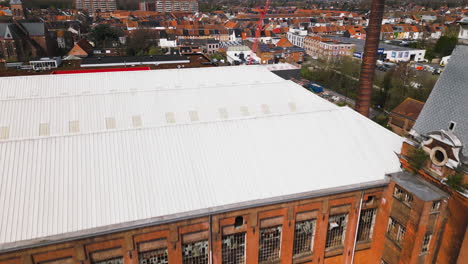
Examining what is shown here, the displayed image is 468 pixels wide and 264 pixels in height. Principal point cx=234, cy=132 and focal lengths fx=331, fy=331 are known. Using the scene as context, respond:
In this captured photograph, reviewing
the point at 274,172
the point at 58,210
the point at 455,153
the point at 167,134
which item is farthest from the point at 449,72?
the point at 58,210

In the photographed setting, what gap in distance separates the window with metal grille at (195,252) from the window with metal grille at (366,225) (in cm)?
1075

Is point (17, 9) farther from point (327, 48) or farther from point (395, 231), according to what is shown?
point (395, 231)

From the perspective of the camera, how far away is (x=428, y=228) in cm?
1939

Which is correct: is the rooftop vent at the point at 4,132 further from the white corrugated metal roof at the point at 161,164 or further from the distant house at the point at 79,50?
the distant house at the point at 79,50

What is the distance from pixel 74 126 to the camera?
92.6ft

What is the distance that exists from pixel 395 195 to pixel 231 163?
1060cm

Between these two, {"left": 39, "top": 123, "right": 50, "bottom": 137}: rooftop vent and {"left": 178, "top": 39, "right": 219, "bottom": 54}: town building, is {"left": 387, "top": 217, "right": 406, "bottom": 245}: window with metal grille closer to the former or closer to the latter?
{"left": 39, "top": 123, "right": 50, "bottom": 137}: rooftop vent

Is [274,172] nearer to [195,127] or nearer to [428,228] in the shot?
[195,127]

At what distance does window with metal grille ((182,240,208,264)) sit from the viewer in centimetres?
1866

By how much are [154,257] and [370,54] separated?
28.1 meters

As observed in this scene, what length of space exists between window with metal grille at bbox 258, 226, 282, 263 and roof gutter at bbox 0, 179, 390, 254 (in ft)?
7.16

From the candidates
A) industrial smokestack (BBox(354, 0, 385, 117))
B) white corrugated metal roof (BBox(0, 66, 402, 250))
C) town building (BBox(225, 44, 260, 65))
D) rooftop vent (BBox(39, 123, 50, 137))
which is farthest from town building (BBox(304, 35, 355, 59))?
rooftop vent (BBox(39, 123, 50, 137))

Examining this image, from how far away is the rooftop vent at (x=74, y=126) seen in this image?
27.9 meters

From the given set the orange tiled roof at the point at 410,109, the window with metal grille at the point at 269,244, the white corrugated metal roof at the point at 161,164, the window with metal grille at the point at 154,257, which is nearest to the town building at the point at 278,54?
the orange tiled roof at the point at 410,109
